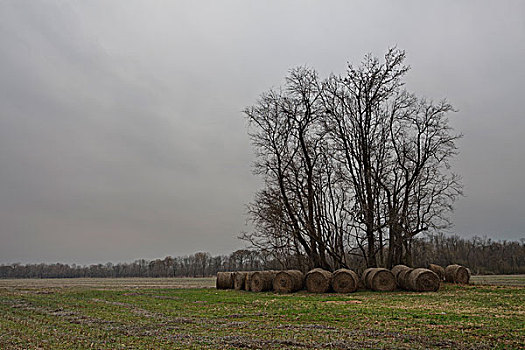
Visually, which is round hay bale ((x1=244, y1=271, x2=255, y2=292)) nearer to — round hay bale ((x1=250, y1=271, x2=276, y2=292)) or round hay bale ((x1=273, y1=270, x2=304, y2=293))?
round hay bale ((x1=250, y1=271, x2=276, y2=292))

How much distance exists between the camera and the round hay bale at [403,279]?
73.6 feet

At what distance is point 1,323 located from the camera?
40.5 feet

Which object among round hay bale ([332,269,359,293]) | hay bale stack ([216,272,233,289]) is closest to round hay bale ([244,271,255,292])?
hay bale stack ([216,272,233,289])

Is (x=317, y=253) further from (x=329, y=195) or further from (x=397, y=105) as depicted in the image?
(x=397, y=105)

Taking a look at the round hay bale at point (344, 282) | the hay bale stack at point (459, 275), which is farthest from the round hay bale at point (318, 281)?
the hay bale stack at point (459, 275)

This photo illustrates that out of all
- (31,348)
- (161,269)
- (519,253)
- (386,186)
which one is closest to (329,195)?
(386,186)

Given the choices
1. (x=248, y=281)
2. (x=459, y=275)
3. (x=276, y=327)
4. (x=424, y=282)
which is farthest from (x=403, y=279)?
(x=276, y=327)

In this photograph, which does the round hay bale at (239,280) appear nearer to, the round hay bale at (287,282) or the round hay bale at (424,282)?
the round hay bale at (287,282)

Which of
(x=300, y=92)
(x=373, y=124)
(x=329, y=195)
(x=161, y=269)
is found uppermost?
(x=300, y=92)

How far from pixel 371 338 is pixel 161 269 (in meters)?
149

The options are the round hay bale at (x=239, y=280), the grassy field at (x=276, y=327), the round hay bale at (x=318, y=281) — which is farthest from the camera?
the round hay bale at (x=239, y=280)

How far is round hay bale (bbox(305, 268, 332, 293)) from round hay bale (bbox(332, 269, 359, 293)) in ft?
1.26

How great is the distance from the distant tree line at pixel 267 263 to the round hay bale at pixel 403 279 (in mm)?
5385

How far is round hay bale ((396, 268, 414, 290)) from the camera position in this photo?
22.4 metres
